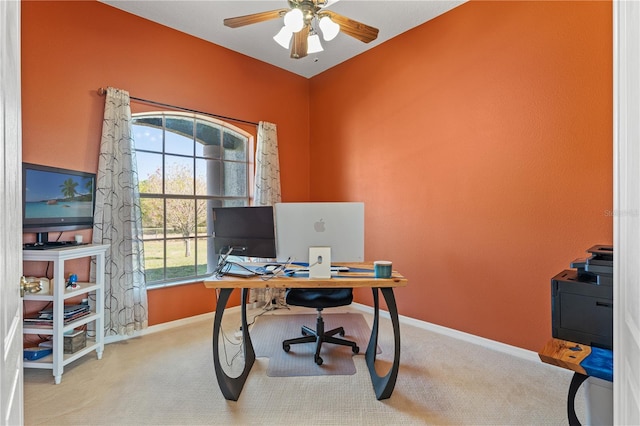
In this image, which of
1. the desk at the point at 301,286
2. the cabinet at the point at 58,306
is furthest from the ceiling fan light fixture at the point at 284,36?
the cabinet at the point at 58,306

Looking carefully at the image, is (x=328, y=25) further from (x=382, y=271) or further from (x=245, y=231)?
(x=382, y=271)

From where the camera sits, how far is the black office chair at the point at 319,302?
2.47 metres

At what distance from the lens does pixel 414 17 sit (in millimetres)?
3020

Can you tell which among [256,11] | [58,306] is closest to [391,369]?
[58,306]

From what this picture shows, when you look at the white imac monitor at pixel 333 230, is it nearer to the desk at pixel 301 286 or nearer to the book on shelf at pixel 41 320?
the desk at pixel 301 286

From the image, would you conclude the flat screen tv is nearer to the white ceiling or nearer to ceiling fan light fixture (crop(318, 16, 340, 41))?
the white ceiling

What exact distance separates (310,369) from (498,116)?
268 cm

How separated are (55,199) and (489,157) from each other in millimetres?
3721

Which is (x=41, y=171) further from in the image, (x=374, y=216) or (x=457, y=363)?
(x=457, y=363)

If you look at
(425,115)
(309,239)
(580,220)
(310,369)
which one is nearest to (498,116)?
(425,115)

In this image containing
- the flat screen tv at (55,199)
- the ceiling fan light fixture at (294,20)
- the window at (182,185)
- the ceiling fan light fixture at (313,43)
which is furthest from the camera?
the window at (182,185)

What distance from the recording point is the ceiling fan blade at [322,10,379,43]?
216 centimetres

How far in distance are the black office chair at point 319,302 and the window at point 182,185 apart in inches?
59.8

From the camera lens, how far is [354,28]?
7.47 feet
